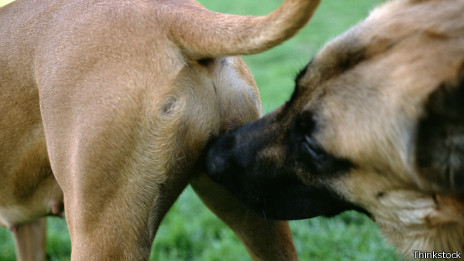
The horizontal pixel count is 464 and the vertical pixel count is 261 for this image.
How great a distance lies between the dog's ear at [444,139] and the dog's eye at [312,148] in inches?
15.2

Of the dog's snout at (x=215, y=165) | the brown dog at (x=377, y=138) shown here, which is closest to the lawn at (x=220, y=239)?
the brown dog at (x=377, y=138)

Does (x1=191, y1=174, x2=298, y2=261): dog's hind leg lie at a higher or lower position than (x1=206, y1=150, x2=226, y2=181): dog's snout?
lower

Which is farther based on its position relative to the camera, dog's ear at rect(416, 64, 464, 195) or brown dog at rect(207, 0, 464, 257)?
brown dog at rect(207, 0, 464, 257)

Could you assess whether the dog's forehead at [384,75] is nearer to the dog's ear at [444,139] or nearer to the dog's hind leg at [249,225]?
the dog's ear at [444,139]

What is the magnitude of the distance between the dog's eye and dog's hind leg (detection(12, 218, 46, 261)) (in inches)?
84.1

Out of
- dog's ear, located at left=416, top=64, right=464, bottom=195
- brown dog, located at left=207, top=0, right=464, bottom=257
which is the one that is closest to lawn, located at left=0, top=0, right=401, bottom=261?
brown dog, located at left=207, top=0, right=464, bottom=257

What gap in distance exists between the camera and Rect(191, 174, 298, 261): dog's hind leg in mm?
2639

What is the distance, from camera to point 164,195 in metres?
2.30

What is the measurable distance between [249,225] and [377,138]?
0.88m

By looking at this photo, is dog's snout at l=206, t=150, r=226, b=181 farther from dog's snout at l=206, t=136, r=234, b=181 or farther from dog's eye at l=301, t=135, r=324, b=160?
dog's eye at l=301, t=135, r=324, b=160

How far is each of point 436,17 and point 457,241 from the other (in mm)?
903

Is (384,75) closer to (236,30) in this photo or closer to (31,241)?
(236,30)

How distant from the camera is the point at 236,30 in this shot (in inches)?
87.4

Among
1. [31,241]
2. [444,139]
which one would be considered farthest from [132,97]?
[31,241]
